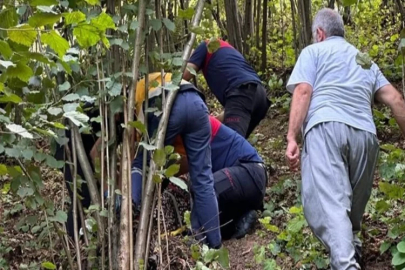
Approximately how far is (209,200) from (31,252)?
1.06 m

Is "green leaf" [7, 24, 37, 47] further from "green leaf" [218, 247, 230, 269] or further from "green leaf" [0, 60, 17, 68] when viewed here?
"green leaf" [218, 247, 230, 269]

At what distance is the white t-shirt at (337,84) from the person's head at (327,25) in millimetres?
125

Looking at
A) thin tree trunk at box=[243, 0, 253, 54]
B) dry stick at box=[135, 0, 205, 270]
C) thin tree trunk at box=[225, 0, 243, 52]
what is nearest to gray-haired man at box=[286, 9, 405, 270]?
dry stick at box=[135, 0, 205, 270]

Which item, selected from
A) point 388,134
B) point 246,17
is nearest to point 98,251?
point 388,134

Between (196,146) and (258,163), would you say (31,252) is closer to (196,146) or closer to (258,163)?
(196,146)

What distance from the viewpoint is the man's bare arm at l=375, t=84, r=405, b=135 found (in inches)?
137

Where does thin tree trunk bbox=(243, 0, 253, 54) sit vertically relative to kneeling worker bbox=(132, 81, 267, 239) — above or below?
above

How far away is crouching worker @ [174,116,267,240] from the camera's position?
415 cm

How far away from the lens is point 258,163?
14.4ft

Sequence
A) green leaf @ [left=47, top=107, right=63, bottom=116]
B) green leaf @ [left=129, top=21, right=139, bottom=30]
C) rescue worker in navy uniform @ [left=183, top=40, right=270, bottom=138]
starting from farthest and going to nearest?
rescue worker in navy uniform @ [left=183, top=40, right=270, bottom=138] → green leaf @ [left=129, top=21, right=139, bottom=30] → green leaf @ [left=47, top=107, right=63, bottom=116]

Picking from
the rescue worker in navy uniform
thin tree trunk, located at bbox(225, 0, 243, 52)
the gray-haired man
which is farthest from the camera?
thin tree trunk, located at bbox(225, 0, 243, 52)

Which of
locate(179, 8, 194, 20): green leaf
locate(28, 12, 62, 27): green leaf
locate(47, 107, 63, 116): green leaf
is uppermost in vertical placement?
locate(28, 12, 62, 27): green leaf

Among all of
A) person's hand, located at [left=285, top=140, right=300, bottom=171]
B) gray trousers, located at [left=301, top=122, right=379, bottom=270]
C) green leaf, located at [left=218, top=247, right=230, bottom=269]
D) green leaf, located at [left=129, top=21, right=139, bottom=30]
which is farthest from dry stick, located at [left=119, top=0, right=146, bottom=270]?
gray trousers, located at [left=301, top=122, right=379, bottom=270]

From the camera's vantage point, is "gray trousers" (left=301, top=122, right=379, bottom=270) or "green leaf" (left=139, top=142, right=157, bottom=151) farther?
"gray trousers" (left=301, top=122, right=379, bottom=270)
